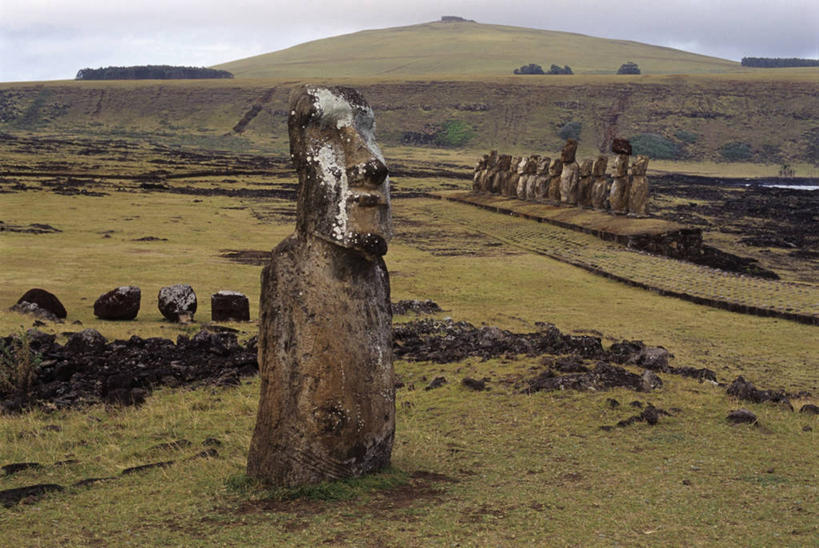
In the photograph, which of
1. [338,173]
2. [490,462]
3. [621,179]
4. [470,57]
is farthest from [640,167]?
[470,57]

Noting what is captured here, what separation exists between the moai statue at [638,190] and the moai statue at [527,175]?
8181 millimetres

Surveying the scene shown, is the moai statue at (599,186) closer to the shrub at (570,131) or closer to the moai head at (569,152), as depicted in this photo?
the moai head at (569,152)

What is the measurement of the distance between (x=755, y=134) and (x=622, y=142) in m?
60.6

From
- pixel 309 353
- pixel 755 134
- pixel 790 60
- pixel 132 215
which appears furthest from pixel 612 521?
pixel 790 60

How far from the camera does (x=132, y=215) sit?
3102 centimetres

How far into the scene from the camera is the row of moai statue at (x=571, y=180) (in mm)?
28594

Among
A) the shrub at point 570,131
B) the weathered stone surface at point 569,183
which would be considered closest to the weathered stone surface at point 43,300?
the weathered stone surface at point 569,183

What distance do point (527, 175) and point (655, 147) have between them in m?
47.3

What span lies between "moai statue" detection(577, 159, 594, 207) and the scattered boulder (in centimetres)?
2347

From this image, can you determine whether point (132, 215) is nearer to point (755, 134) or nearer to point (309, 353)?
point (309, 353)

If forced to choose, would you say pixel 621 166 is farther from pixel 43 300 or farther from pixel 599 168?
pixel 43 300

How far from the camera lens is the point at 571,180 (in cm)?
3319

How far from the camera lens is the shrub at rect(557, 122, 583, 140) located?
283 ft

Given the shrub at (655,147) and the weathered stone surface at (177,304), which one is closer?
the weathered stone surface at (177,304)
